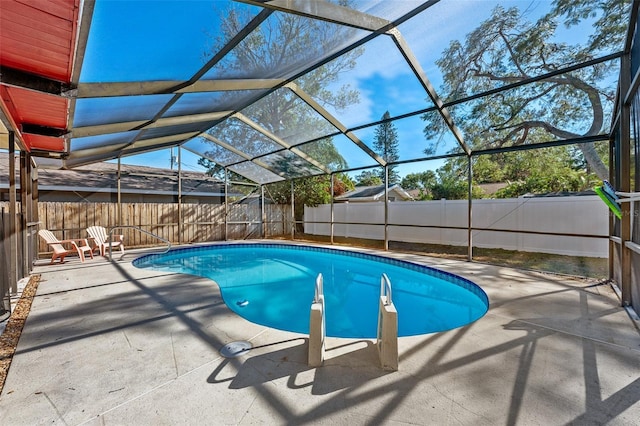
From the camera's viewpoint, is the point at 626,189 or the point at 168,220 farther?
the point at 168,220

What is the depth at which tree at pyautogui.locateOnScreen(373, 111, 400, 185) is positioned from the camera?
23.8 feet

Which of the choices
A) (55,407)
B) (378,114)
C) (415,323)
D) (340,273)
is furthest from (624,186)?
(55,407)

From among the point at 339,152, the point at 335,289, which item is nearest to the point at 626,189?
the point at 335,289

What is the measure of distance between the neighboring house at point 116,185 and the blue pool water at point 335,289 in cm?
400

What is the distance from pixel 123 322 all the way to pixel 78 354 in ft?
2.38

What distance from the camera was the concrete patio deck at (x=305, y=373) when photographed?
5.77ft

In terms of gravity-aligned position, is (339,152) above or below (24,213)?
above

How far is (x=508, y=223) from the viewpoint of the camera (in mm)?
9062

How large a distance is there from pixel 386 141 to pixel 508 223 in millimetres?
4810

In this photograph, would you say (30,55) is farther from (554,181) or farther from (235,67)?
(554,181)

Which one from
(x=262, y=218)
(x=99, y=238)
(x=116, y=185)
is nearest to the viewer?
(x=99, y=238)

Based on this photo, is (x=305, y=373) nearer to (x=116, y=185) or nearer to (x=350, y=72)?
(x=350, y=72)

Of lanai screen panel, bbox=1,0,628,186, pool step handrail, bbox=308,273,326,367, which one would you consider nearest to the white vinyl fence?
lanai screen panel, bbox=1,0,628,186

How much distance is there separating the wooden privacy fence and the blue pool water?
68.7 inches
